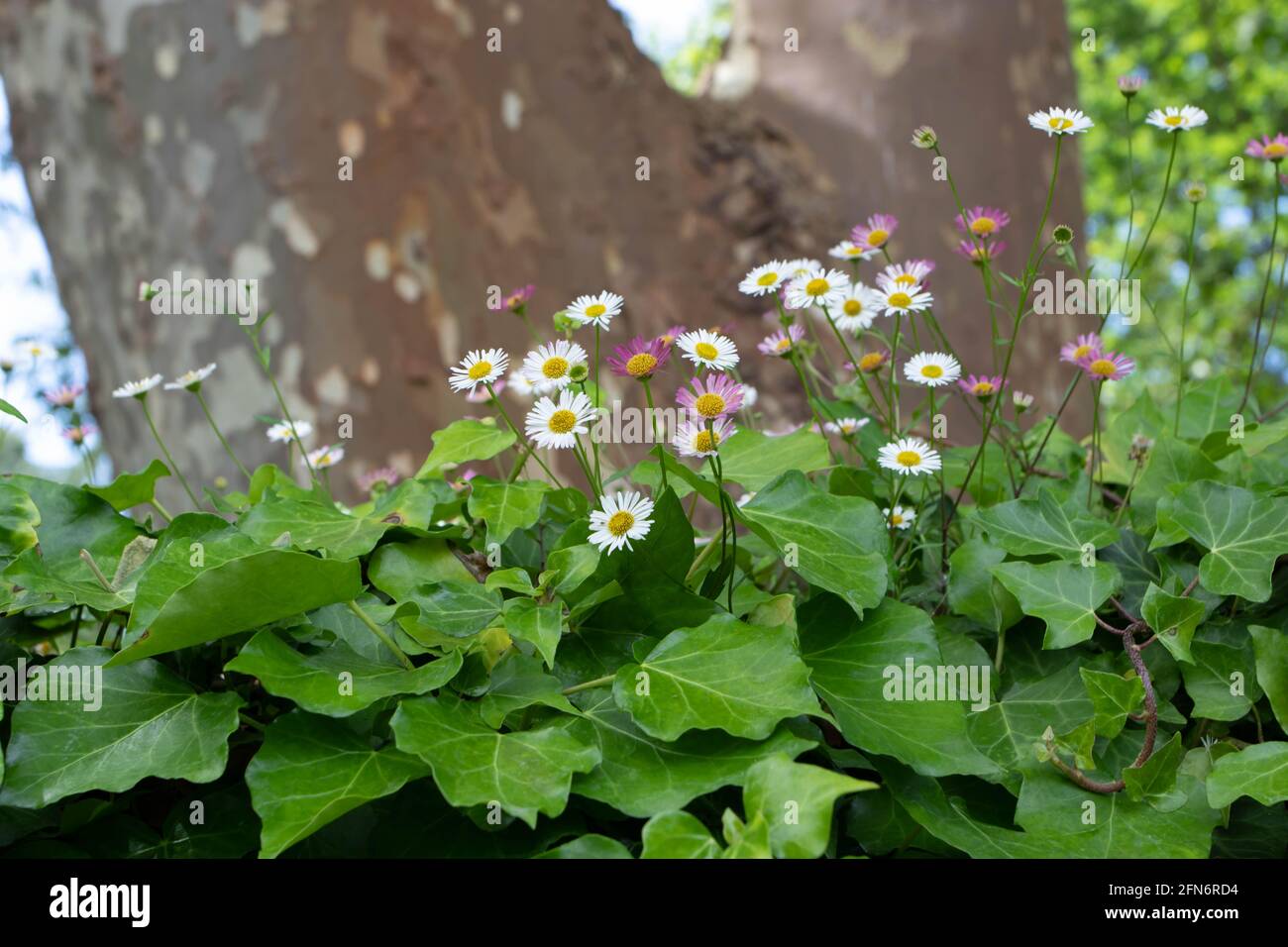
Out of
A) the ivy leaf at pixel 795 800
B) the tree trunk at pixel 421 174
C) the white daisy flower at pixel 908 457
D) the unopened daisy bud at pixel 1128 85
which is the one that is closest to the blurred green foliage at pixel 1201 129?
the tree trunk at pixel 421 174

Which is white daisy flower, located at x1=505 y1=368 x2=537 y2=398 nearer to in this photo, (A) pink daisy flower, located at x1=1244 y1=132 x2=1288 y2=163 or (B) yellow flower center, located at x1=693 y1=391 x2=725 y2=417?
(B) yellow flower center, located at x1=693 y1=391 x2=725 y2=417

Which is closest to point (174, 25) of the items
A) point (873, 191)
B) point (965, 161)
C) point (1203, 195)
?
point (873, 191)

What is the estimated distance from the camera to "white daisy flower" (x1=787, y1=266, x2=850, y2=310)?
995 millimetres

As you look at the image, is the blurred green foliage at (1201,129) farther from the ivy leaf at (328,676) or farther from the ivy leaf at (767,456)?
the ivy leaf at (328,676)

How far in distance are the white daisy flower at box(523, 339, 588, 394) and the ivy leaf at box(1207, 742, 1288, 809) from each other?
0.57 metres

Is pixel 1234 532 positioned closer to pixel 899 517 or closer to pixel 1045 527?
pixel 1045 527

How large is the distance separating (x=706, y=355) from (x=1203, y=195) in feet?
2.02

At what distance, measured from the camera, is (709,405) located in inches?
32.1

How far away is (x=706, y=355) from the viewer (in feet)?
2.93

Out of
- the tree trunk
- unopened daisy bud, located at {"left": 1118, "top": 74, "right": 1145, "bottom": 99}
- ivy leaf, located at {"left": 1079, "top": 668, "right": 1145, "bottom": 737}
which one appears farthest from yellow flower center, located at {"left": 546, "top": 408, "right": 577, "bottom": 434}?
the tree trunk
